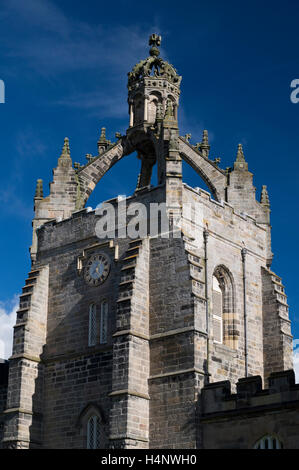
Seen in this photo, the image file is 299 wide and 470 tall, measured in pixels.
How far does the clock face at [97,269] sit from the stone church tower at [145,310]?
5 centimetres

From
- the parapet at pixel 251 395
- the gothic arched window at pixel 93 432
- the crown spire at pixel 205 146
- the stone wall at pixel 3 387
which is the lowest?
the gothic arched window at pixel 93 432

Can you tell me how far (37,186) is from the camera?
37.9 meters

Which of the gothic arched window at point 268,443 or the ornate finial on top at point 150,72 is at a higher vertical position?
the ornate finial on top at point 150,72

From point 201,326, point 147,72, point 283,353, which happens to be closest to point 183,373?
point 201,326

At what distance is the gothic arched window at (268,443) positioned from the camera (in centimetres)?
2619

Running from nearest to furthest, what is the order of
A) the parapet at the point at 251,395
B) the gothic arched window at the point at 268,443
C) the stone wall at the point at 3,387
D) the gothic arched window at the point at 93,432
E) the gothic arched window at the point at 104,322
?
→ the gothic arched window at the point at 268,443
the parapet at the point at 251,395
the gothic arched window at the point at 93,432
the gothic arched window at the point at 104,322
the stone wall at the point at 3,387

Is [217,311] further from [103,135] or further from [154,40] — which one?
[154,40]

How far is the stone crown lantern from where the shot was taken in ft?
125

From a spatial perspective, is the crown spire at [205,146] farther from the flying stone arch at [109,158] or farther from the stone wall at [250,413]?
the stone wall at [250,413]

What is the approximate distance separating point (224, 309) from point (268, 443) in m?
8.00

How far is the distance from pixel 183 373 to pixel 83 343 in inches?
215

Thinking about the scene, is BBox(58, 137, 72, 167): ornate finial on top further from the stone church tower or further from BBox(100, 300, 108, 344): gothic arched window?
BBox(100, 300, 108, 344): gothic arched window

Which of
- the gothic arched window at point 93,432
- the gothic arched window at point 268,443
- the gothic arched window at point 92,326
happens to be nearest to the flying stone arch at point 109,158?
the gothic arched window at point 92,326

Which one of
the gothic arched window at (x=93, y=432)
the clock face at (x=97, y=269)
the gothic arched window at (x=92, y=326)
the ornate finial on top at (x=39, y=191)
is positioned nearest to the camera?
the gothic arched window at (x=93, y=432)
